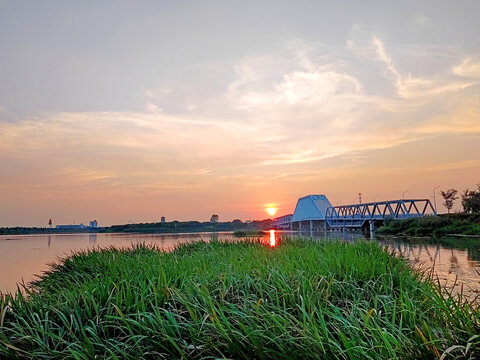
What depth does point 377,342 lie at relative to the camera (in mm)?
2838

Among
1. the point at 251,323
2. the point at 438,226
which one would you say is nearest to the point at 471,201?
the point at 438,226

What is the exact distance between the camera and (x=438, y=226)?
37.4 meters

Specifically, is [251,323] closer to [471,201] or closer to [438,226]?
[438,226]

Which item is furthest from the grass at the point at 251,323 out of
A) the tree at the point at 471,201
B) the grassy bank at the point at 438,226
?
the tree at the point at 471,201

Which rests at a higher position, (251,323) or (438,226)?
(251,323)

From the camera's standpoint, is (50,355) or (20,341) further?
(20,341)

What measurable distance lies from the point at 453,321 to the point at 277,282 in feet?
6.17

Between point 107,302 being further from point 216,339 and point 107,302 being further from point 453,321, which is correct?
point 453,321

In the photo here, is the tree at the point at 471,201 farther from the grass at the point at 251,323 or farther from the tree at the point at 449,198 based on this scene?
the grass at the point at 251,323

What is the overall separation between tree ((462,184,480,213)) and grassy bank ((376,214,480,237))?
217 inches

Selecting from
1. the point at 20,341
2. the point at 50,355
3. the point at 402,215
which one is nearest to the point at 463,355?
the point at 50,355

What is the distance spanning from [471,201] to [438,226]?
12092 millimetres

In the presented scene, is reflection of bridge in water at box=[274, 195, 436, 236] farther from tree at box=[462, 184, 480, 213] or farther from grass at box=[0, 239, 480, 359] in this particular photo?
grass at box=[0, 239, 480, 359]

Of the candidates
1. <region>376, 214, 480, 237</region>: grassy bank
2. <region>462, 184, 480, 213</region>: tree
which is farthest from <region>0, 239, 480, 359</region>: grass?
<region>462, 184, 480, 213</region>: tree
